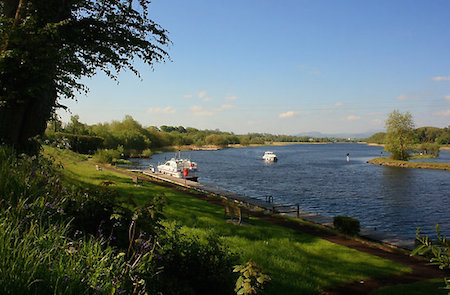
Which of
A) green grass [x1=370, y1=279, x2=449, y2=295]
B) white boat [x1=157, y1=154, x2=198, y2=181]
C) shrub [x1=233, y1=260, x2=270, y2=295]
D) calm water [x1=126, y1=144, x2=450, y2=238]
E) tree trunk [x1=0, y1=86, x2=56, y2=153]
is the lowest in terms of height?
calm water [x1=126, y1=144, x2=450, y2=238]

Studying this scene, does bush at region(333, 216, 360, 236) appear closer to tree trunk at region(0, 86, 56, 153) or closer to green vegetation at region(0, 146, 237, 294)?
green vegetation at region(0, 146, 237, 294)

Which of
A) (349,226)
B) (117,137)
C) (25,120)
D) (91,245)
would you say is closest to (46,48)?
(25,120)

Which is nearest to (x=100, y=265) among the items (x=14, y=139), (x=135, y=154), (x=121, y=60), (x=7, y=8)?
(x=14, y=139)

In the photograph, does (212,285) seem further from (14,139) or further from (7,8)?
(7,8)

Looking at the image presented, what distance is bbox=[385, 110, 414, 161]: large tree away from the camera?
82250mm

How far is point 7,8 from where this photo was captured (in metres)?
10.1

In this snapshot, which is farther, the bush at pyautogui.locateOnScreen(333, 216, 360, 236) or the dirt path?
the bush at pyautogui.locateOnScreen(333, 216, 360, 236)

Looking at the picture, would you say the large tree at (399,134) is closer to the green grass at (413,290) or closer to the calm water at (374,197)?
the calm water at (374,197)

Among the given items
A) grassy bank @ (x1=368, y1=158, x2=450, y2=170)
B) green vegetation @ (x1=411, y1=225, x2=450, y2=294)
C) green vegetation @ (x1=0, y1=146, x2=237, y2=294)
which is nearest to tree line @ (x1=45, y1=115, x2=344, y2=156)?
green vegetation @ (x1=0, y1=146, x2=237, y2=294)

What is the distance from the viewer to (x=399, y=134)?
82562mm

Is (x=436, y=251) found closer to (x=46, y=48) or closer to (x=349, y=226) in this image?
(x=46, y=48)

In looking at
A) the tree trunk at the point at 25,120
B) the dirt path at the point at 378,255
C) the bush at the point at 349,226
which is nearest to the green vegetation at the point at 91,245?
the tree trunk at the point at 25,120

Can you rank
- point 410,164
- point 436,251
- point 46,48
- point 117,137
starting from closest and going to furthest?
1. point 436,251
2. point 46,48
3. point 410,164
4. point 117,137

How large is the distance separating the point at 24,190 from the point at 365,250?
14446 mm
